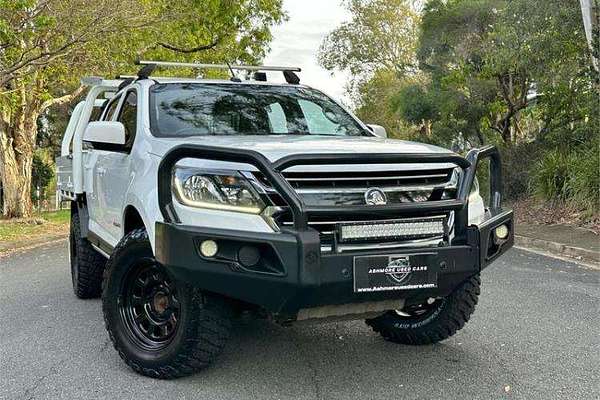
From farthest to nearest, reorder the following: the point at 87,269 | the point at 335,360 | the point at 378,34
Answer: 1. the point at 378,34
2. the point at 87,269
3. the point at 335,360

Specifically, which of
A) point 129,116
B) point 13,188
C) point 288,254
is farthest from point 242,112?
point 13,188

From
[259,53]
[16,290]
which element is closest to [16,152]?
[259,53]

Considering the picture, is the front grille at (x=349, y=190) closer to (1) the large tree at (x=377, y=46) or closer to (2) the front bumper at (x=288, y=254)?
(2) the front bumper at (x=288, y=254)

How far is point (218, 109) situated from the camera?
4898mm

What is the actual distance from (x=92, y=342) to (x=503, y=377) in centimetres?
289

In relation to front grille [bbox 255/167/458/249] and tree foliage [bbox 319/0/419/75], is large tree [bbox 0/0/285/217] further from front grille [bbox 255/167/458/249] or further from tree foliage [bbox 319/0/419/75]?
tree foliage [bbox 319/0/419/75]

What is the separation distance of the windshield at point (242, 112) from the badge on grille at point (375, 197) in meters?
1.43

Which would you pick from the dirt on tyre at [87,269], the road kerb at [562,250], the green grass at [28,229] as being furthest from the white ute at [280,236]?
the green grass at [28,229]

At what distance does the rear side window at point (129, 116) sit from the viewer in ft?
15.5

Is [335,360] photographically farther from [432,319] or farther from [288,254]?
[288,254]

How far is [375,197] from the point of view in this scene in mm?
3502

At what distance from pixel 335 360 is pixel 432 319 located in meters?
0.75

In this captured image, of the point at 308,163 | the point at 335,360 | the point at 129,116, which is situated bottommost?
the point at 335,360

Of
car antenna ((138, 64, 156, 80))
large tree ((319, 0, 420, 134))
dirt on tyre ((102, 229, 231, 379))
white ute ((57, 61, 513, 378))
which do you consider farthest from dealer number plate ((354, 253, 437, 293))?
large tree ((319, 0, 420, 134))
